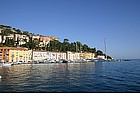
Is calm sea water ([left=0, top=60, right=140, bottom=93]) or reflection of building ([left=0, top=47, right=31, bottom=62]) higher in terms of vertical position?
reflection of building ([left=0, top=47, right=31, bottom=62])

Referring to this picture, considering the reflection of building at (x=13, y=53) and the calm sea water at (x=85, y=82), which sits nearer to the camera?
the calm sea water at (x=85, y=82)

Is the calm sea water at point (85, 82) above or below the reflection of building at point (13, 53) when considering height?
below

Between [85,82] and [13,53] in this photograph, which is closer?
[85,82]

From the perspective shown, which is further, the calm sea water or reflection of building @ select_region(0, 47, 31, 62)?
reflection of building @ select_region(0, 47, 31, 62)

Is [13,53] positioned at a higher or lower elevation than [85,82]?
higher
